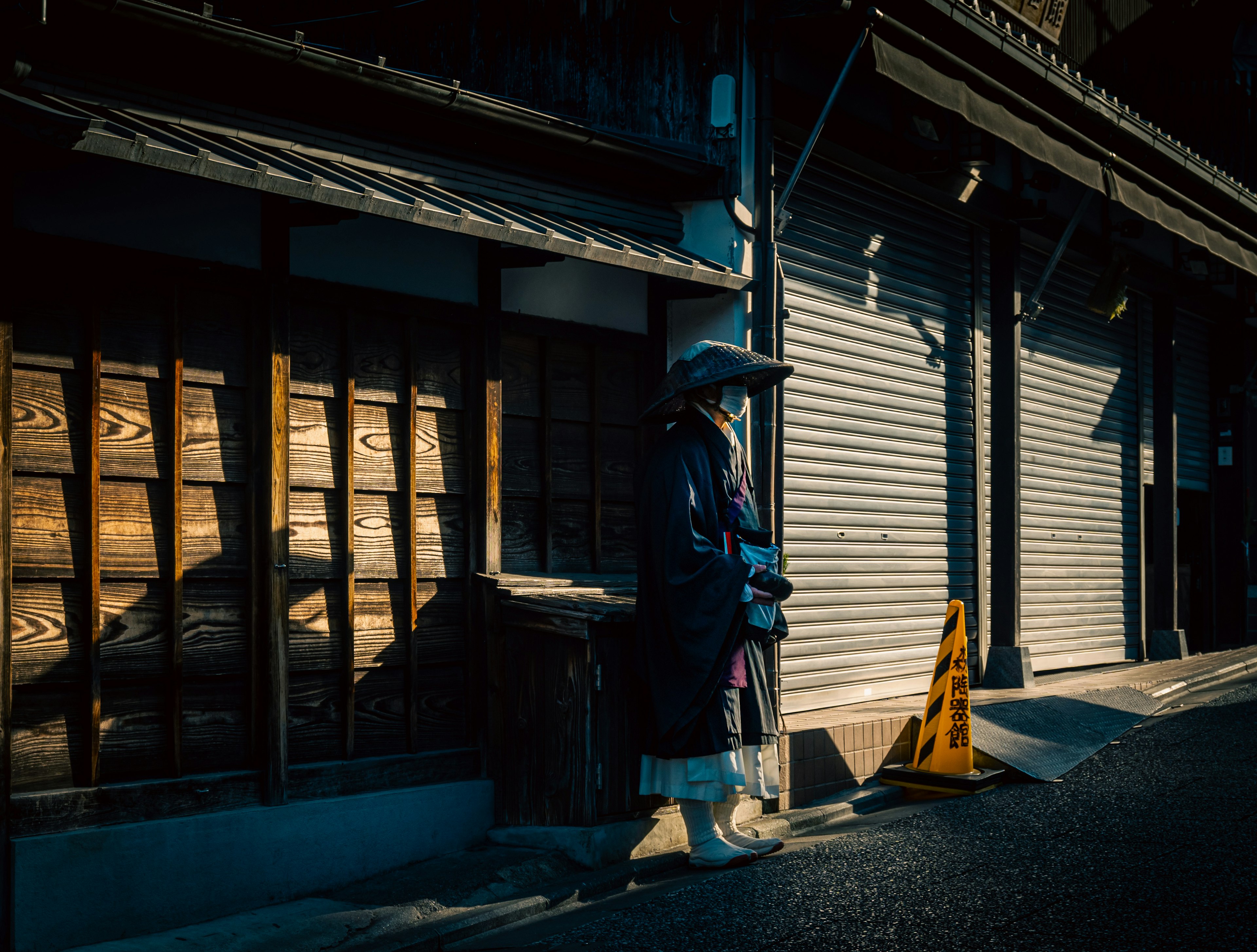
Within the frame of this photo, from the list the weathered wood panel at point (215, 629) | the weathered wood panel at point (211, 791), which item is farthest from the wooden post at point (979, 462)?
the weathered wood panel at point (215, 629)

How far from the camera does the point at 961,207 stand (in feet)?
36.5

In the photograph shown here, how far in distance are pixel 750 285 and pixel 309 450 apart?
3.14 meters

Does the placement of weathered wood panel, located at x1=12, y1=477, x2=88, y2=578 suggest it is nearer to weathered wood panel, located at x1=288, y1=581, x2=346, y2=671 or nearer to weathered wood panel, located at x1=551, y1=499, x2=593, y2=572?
weathered wood panel, located at x1=288, y1=581, x2=346, y2=671

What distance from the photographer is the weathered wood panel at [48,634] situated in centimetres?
528

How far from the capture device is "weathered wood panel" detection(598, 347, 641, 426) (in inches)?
309

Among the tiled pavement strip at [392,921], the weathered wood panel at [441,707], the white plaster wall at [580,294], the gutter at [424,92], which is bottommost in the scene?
the tiled pavement strip at [392,921]

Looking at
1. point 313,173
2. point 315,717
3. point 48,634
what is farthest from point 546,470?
point 48,634

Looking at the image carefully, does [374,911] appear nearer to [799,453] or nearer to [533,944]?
[533,944]

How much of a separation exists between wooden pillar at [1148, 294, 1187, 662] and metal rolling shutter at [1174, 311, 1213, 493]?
0.50 meters

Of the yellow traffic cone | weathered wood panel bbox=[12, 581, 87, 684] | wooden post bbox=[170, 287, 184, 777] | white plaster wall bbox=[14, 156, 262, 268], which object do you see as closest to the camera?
weathered wood panel bbox=[12, 581, 87, 684]

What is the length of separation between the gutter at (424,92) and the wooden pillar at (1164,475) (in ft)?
30.4

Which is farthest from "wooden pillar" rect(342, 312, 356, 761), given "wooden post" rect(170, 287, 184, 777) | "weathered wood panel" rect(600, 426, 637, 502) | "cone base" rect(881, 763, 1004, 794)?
"cone base" rect(881, 763, 1004, 794)

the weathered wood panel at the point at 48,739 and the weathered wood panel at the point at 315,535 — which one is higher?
the weathered wood panel at the point at 315,535

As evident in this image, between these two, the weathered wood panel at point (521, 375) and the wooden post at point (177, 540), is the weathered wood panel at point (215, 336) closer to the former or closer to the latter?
the wooden post at point (177, 540)
